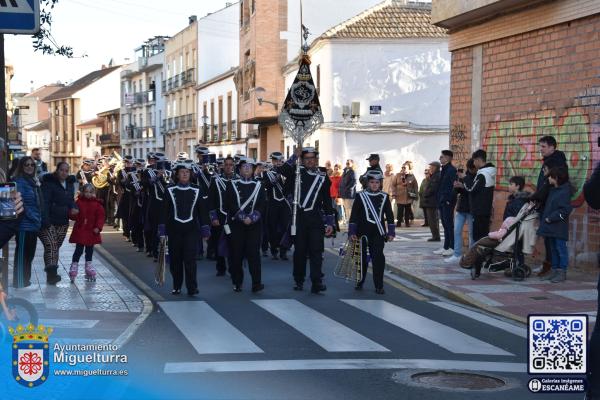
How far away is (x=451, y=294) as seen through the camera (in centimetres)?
1239

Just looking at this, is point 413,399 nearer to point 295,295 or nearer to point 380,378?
point 380,378

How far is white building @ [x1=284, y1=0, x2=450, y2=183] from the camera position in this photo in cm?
3167

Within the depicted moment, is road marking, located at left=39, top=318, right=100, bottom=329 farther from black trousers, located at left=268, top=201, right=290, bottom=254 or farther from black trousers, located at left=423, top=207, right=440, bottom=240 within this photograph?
black trousers, located at left=423, top=207, right=440, bottom=240

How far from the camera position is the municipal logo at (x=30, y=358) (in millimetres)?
6426

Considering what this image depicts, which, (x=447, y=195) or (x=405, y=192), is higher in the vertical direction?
(x=447, y=195)

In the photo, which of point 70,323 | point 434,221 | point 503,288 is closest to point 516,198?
point 503,288

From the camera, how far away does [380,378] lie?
746 cm

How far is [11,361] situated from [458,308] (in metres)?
6.16

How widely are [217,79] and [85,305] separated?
42.8 metres

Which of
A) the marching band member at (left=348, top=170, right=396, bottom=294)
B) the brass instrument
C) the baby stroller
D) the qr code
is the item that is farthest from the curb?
the qr code

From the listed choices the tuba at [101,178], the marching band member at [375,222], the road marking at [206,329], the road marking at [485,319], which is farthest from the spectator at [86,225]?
Answer: the tuba at [101,178]

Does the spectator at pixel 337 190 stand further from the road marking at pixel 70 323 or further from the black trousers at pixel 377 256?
the road marking at pixel 70 323

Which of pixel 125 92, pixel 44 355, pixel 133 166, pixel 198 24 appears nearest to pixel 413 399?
pixel 44 355

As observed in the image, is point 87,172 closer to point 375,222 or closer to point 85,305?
point 375,222
